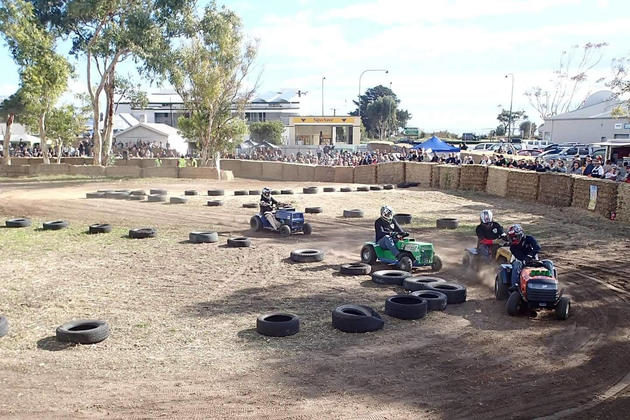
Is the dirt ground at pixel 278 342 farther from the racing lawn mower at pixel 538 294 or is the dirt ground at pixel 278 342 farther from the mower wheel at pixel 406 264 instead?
the mower wheel at pixel 406 264

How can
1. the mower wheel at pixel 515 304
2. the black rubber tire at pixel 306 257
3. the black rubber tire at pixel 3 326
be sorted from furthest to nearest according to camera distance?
the black rubber tire at pixel 306 257, the mower wheel at pixel 515 304, the black rubber tire at pixel 3 326

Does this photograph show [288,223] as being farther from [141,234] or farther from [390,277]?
[390,277]

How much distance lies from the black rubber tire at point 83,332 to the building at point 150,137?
47.0m

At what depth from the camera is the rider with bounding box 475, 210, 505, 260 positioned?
11.7 meters

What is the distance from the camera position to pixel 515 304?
8.82 metres

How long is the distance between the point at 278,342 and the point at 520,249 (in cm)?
449

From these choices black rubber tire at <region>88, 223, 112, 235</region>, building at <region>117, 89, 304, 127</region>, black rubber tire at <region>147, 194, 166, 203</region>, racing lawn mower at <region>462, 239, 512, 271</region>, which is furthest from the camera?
building at <region>117, 89, 304, 127</region>

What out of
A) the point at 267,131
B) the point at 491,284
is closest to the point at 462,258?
the point at 491,284

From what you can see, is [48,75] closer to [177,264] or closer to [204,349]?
[177,264]

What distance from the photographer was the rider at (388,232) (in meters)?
12.0

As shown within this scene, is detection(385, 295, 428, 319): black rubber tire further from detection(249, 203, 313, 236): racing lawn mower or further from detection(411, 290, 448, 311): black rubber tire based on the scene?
detection(249, 203, 313, 236): racing lawn mower

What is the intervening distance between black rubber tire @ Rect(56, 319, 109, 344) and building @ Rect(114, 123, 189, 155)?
4697 cm

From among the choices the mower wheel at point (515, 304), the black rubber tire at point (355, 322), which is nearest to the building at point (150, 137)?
the black rubber tire at point (355, 322)

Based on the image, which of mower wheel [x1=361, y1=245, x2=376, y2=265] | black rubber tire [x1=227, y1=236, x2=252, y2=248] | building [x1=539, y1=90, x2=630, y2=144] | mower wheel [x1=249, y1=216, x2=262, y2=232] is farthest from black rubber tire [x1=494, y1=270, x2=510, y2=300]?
building [x1=539, y1=90, x2=630, y2=144]
